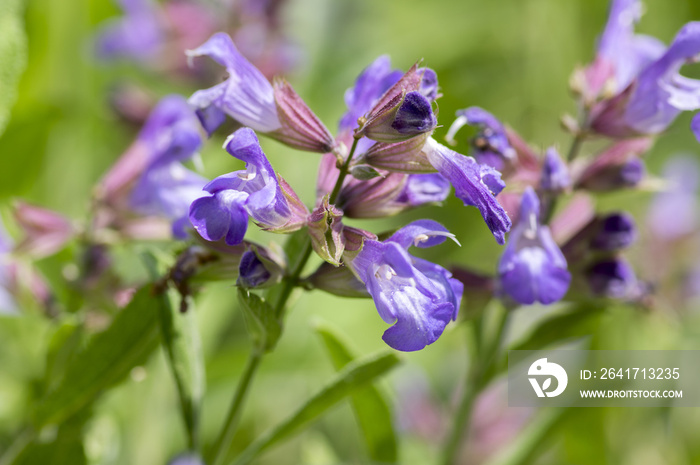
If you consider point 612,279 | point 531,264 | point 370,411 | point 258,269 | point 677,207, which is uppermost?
point 258,269

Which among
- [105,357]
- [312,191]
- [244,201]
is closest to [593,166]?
[244,201]

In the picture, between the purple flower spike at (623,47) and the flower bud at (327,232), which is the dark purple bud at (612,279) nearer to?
the purple flower spike at (623,47)

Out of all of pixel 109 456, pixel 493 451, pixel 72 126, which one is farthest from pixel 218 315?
pixel 493 451

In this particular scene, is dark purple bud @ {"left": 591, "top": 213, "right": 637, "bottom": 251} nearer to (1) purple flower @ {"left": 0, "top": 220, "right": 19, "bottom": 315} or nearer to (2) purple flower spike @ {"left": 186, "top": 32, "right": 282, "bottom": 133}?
(2) purple flower spike @ {"left": 186, "top": 32, "right": 282, "bottom": 133}

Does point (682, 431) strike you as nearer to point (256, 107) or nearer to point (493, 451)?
point (493, 451)

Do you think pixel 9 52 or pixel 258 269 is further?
pixel 9 52

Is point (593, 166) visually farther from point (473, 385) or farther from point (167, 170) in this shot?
point (167, 170)

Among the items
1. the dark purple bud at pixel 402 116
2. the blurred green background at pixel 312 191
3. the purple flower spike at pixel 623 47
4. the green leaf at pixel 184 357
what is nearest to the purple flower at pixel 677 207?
the blurred green background at pixel 312 191

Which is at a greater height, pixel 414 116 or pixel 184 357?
pixel 414 116

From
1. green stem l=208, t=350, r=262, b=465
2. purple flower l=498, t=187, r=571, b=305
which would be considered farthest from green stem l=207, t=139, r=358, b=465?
purple flower l=498, t=187, r=571, b=305
